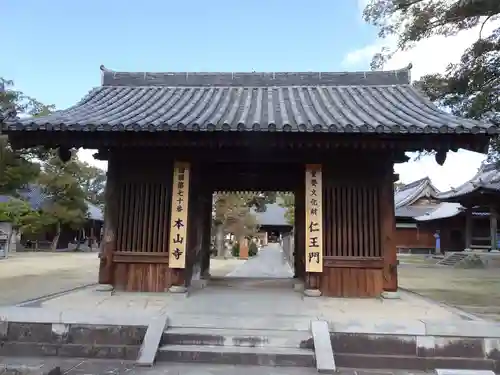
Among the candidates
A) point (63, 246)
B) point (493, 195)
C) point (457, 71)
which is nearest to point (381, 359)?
point (457, 71)

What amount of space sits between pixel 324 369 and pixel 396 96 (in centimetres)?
661

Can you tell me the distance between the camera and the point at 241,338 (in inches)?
213

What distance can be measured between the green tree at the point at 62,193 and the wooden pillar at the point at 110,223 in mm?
25664

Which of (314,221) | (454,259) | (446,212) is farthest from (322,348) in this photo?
(446,212)

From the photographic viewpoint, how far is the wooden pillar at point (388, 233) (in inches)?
302

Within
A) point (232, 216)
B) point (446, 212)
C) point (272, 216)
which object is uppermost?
point (272, 216)

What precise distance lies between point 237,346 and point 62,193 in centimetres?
3081

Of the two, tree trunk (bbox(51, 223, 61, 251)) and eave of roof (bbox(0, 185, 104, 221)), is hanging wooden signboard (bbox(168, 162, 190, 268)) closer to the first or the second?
tree trunk (bbox(51, 223, 61, 251))

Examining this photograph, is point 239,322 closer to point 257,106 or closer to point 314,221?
point 314,221

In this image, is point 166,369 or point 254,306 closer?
point 166,369

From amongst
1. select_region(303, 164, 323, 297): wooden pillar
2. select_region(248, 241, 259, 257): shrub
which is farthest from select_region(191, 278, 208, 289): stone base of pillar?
select_region(248, 241, 259, 257): shrub

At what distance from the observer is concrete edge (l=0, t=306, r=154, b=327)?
565 centimetres

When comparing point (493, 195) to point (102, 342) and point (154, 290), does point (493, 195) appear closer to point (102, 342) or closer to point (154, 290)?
point (154, 290)

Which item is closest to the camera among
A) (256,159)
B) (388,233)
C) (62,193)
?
(388,233)
